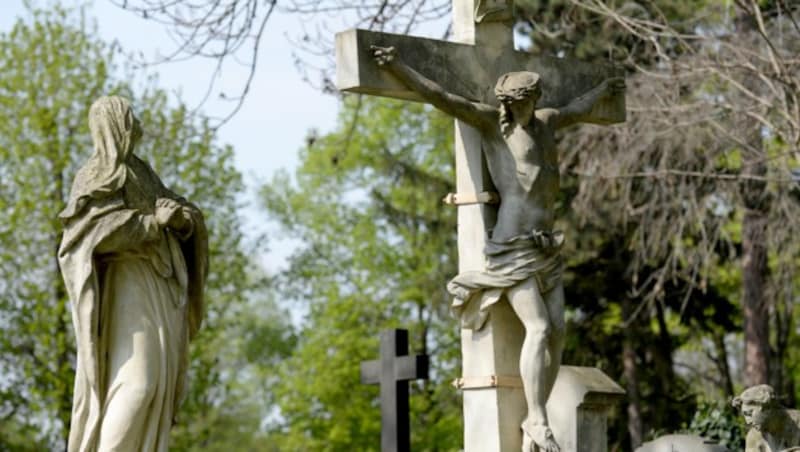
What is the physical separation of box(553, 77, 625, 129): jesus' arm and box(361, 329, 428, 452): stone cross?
3.44 m

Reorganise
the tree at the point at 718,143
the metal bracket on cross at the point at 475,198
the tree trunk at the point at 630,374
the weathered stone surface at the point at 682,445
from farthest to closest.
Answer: the tree trunk at the point at 630,374, the tree at the point at 718,143, the weathered stone surface at the point at 682,445, the metal bracket on cross at the point at 475,198

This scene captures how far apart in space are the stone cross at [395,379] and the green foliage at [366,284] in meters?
14.8

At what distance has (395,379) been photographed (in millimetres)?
13250

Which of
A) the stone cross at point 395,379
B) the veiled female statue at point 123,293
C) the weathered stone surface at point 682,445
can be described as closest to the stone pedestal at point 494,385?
the veiled female statue at point 123,293

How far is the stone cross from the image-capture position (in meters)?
13.1

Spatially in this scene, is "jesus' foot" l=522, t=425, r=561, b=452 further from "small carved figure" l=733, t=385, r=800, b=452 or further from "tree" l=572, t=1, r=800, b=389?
"tree" l=572, t=1, r=800, b=389

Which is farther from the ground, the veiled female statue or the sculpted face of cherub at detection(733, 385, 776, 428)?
the veiled female statue

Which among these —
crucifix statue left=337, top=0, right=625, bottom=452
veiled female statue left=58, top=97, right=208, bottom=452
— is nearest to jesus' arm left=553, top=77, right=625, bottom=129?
crucifix statue left=337, top=0, right=625, bottom=452

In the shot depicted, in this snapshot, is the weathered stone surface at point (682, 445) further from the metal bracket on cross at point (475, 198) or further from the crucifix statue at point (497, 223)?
the metal bracket on cross at point (475, 198)

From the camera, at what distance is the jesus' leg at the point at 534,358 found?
897 cm

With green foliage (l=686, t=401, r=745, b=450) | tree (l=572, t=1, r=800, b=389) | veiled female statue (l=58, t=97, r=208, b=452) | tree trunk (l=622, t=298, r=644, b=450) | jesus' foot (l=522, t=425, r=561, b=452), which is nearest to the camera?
veiled female statue (l=58, t=97, r=208, b=452)

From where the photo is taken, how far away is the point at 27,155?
25312mm

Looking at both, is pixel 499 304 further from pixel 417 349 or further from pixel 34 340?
pixel 417 349

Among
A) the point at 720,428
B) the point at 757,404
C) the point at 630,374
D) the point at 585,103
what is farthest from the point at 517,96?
the point at 630,374
